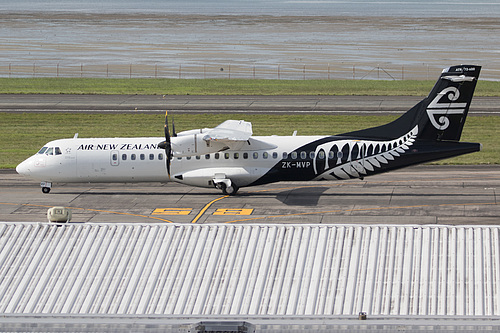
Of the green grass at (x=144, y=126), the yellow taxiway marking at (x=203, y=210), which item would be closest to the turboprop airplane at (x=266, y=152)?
the yellow taxiway marking at (x=203, y=210)

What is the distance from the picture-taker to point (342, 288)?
19484mm

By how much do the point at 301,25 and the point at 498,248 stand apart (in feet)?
533

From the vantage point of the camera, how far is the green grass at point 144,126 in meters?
61.2

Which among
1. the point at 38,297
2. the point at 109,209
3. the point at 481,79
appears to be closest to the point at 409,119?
the point at 109,209

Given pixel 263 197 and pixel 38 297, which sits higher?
pixel 38 297

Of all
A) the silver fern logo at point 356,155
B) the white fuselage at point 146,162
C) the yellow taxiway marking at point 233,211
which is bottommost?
the yellow taxiway marking at point 233,211

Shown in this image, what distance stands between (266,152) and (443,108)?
33.4 ft

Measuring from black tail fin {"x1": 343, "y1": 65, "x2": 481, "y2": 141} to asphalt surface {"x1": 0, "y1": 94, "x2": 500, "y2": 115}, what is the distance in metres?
28.7

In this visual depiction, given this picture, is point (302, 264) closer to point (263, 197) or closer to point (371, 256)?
point (371, 256)

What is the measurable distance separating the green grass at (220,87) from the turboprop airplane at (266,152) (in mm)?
39073

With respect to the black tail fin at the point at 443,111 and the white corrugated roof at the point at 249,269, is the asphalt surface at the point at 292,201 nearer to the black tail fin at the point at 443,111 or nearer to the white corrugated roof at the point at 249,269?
the black tail fin at the point at 443,111

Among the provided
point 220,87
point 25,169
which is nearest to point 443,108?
point 25,169

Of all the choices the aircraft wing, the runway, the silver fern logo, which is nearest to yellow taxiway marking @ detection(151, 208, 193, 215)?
the runway

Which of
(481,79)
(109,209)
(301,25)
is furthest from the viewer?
(301,25)
